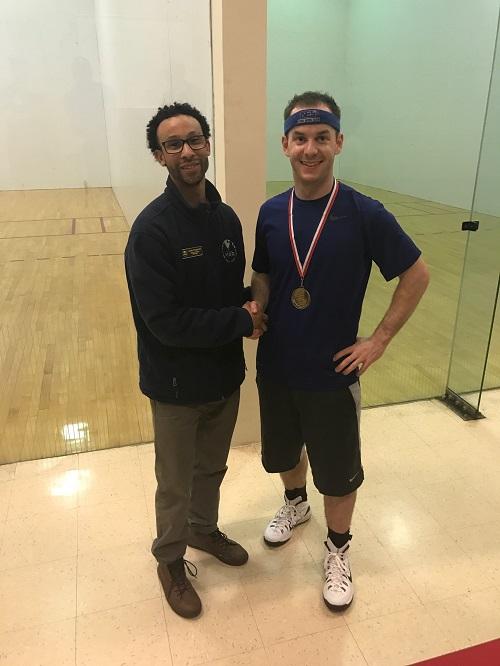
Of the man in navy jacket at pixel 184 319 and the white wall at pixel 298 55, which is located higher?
the white wall at pixel 298 55

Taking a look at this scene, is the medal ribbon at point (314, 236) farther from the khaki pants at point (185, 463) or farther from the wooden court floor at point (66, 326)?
the wooden court floor at point (66, 326)

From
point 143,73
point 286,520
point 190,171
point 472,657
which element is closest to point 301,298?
point 190,171

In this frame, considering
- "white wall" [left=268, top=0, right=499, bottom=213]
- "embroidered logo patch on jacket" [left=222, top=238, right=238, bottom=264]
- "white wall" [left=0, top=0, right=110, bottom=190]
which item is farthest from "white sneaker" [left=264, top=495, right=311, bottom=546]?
"white wall" [left=0, top=0, right=110, bottom=190]

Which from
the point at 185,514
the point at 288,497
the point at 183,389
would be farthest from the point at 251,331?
the point at 288,497

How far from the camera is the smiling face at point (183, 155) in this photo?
4.22 feet

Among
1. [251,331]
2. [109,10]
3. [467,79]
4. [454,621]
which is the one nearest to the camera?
[251,331]

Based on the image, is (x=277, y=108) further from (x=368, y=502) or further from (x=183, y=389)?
(x=368, y=502)

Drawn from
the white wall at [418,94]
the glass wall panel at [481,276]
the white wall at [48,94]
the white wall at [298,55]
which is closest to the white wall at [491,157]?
the glass wall panel at [481,276]

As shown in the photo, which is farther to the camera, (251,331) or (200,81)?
(200,81)

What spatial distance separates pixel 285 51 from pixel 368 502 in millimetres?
2030

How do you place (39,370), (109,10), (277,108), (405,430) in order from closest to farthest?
(277,108)
(109,10)
(405,430)
(39,370)

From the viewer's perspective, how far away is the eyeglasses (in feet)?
4.24

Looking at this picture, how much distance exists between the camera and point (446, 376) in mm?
3037

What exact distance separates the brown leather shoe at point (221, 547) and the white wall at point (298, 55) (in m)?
1.44
